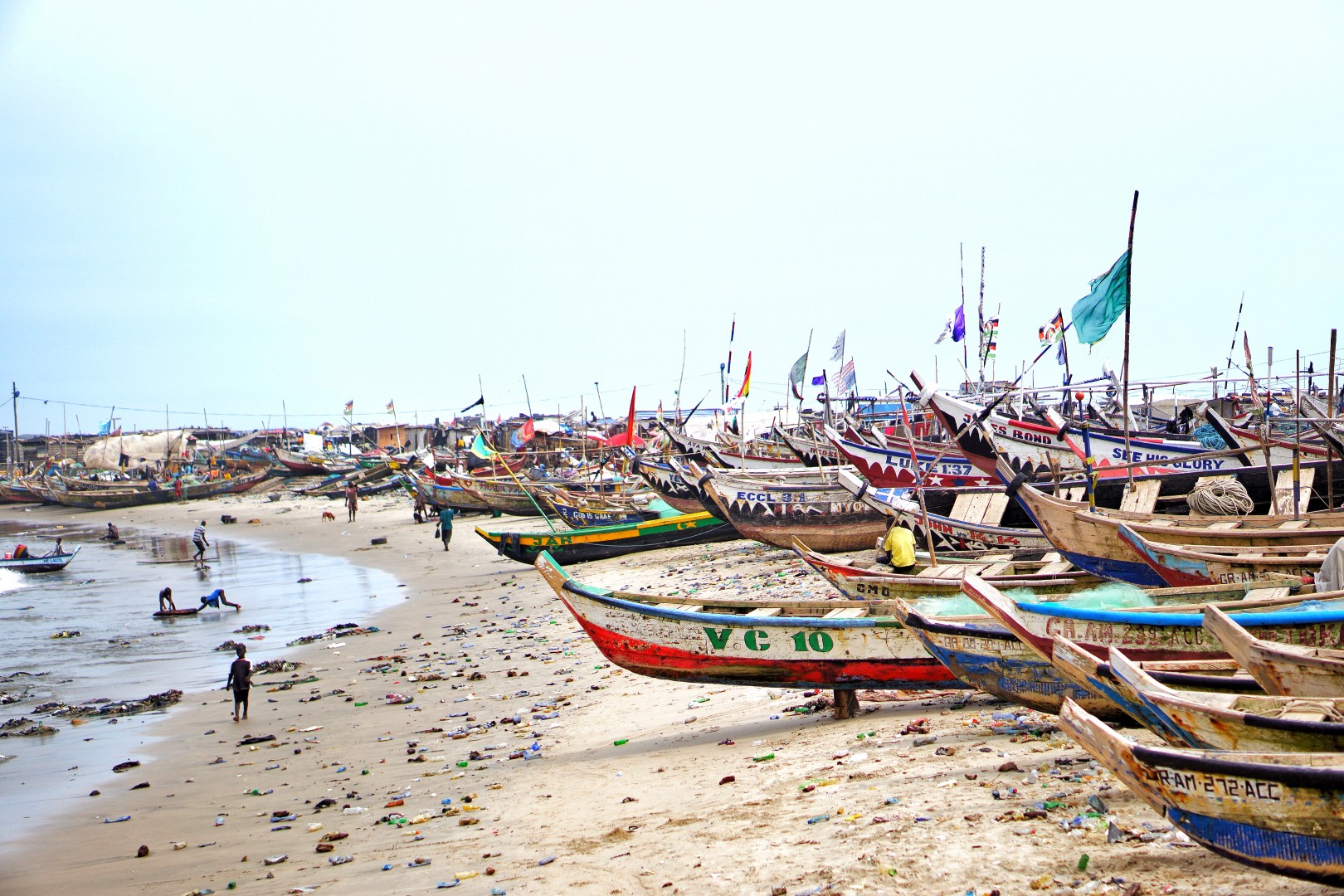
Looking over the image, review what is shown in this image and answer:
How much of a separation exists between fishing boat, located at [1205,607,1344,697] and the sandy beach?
91 centimetres

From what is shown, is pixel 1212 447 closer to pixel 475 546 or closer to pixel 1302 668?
pixel 1302 668

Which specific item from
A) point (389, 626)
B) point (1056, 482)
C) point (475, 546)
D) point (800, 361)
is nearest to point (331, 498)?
point (475, 546)

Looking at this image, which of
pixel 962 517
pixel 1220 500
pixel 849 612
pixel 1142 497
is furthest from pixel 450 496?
pixel 849 612

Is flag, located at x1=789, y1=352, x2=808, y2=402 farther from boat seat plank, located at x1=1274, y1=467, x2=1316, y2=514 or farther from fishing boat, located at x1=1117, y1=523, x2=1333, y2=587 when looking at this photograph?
fishing boat, located at x1=1117, y1=523, x2=1333, y2=587

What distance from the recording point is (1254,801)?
4.08m

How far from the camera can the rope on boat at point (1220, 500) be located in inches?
581

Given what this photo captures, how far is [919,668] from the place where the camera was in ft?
28.2

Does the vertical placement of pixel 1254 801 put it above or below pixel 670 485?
above

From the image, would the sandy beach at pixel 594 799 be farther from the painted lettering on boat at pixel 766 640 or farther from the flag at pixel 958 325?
the flag at pixel 958 325

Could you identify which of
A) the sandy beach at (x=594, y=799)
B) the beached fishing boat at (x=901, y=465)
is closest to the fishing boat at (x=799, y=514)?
the beached fishing boat at (x=901, y=465)

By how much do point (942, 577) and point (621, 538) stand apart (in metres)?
14.1

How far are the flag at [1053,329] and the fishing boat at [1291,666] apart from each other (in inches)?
1008

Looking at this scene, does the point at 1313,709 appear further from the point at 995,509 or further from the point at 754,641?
the point at 995,509

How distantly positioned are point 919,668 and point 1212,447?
51.0 feet
